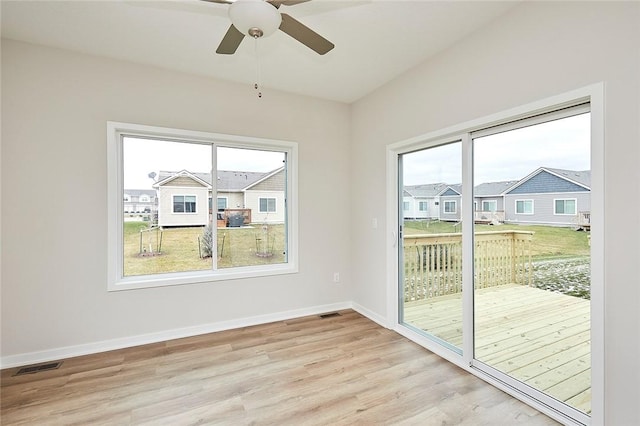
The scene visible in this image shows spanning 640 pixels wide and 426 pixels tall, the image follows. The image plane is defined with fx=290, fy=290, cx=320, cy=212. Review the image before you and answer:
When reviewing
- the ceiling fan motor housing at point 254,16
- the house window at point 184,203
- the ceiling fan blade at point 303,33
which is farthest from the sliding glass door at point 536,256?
the house window at point 184,203

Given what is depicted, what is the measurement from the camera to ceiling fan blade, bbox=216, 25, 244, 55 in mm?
1775

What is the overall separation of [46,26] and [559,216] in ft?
13.6

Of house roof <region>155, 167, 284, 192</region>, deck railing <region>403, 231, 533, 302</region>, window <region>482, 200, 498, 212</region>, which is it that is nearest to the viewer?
deck railing <region>403, 231, 533, 302</region>

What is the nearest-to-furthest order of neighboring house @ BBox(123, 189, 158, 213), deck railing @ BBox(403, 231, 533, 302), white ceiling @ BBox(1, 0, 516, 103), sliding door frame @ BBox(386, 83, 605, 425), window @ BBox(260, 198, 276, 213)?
sliding door frame @ BBox(386, 83, 605, 425) → white ceiling @ BBox(1, 0, 516, 103) → deck railing @ BBox(403, 231, 533, 302) → neighboring house @ BBox(123, 189, 158, 213) → window @ BBox(260, 198, 276, 213)

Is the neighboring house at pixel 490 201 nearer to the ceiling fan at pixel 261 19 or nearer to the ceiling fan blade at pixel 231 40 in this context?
the ceiling fan at pixel 261 19

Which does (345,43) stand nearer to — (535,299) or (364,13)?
(364,13)

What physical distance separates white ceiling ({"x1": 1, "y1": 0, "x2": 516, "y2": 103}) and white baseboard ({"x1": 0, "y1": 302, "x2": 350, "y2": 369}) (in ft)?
9.05

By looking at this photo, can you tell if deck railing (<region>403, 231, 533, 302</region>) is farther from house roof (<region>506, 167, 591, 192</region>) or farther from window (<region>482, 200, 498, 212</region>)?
house roof (<region>506, 167, 591, 192</region>)

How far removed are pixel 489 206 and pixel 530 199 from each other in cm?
32

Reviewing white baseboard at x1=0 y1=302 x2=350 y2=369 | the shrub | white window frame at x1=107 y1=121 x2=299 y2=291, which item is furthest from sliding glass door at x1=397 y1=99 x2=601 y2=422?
the shrub

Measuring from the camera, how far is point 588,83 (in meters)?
1.72

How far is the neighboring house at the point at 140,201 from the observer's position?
303 cm

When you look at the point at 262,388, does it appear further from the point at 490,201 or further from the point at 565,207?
the point at 565,207

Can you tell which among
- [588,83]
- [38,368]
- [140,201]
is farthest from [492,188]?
[38,368]
